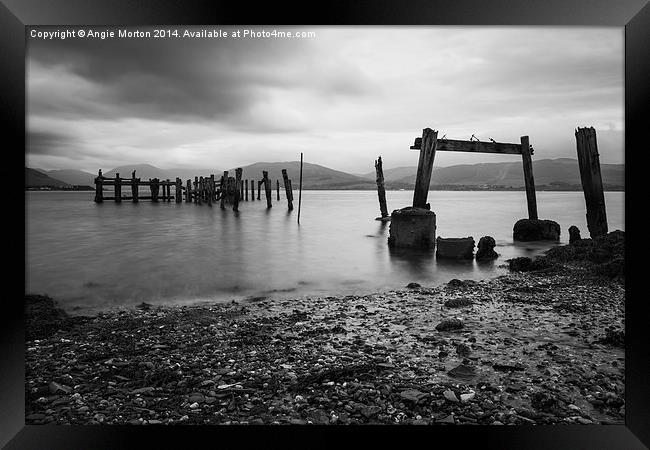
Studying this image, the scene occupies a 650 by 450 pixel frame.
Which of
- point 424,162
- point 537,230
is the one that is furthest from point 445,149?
point 537,230

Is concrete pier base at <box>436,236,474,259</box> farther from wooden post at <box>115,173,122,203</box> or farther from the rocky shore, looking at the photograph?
wooden post at <box>115,173,122,203</box>

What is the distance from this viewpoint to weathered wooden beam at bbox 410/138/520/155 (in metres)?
12.0

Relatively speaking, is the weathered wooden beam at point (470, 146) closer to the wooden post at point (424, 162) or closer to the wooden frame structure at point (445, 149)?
the wooden frame structure at point (445, 149)

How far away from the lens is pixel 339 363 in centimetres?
407

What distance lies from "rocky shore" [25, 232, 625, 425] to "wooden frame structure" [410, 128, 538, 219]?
17.2ft

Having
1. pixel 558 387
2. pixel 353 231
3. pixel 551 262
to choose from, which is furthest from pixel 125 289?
pixel 353 231

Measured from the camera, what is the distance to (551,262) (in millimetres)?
8750

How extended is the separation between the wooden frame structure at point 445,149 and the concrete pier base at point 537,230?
0.97 m

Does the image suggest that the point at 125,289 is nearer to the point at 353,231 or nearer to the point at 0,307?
the point at 0,307

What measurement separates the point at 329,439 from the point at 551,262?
717 centimetres

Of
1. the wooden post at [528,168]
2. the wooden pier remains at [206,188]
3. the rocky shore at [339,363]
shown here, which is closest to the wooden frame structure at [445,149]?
the wooden post at [528,168]

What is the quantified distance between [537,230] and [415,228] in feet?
17.6

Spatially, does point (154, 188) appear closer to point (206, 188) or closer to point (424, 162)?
point (206, 188)

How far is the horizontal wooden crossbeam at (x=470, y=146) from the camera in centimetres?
1199
